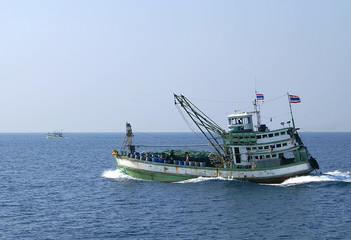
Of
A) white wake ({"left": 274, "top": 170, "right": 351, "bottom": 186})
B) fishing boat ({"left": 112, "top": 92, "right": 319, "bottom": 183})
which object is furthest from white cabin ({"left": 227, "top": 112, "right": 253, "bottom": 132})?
white wake ({"left": 274, "top": 170, "right": 351, "bottom": 186})

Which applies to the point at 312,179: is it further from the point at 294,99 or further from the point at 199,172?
the point at 199,172

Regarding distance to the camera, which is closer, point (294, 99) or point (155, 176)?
point (294, 99)

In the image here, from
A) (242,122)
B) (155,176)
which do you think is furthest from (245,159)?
(155,176)

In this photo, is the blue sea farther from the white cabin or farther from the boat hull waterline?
the white cabin

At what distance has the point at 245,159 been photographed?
2069 inches

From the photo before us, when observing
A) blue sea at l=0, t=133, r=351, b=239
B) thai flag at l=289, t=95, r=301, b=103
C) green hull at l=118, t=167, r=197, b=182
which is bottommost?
blue sea at l=0, t=133, r=351, b=239

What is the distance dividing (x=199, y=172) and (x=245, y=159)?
6.45 m

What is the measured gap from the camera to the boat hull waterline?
50.5 metres

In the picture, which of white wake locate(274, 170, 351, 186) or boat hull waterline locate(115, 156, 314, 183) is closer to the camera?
boat hull waterline locate(115, 156, 314, 183)

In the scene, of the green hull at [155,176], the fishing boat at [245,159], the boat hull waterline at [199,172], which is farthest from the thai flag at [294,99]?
the green hull at [155,176]

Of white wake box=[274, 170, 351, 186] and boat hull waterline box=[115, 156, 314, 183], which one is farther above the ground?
boat hull waterline box=[115, 156, 314, 183]

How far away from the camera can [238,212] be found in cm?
3978

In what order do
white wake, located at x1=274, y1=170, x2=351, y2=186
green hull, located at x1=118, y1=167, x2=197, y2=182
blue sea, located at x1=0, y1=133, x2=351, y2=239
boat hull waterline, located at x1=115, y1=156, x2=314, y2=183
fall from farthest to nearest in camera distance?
green hull, located at x1=118, y1=167, x2=197, y2=182 < white wake, located at x1=274, y1=170, x2=351, y2=186 < boat hull waterline, located at x1=115, y1=156, x2=314, y2=183 < blue sea, located at x1=0, y1=133, x2=351, y2=239

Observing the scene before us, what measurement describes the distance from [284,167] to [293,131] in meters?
4.79
